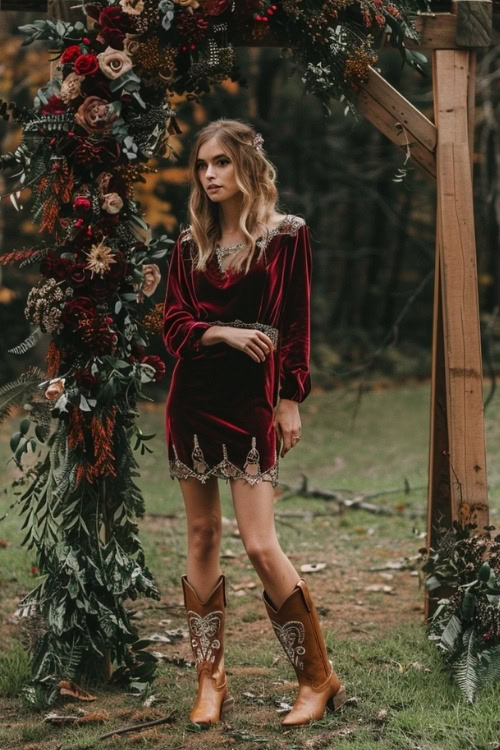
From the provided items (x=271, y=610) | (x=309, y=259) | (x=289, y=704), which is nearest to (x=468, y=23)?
(x=309, y=259)

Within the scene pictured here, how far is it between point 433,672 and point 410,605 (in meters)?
1.27

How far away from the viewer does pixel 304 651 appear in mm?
4082

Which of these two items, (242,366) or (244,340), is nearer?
(244,340)

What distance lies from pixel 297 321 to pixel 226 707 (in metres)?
1.64

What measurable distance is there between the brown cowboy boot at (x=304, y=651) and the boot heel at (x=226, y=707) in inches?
10.4

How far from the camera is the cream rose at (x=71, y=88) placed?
14.0 feet

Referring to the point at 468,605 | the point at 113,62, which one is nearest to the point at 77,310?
the point at 113,62

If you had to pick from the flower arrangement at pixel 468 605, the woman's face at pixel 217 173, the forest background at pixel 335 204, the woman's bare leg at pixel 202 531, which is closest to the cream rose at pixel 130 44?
the woman's face at pixel 217 173

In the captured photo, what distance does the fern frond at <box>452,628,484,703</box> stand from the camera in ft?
13.9

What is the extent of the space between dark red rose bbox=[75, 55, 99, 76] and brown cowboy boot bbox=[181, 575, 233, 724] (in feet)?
7.04

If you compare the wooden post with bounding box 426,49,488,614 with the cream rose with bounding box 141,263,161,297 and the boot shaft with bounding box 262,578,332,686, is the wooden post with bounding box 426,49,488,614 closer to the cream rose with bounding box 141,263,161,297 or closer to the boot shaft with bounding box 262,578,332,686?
the boot shaft with bounding box 262,578,332,686

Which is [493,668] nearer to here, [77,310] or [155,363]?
[155,363]

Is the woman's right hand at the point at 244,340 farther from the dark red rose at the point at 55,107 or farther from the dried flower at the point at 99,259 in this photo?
the dark red rose at the point at 55,107

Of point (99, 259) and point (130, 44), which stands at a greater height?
point (130, 44)
